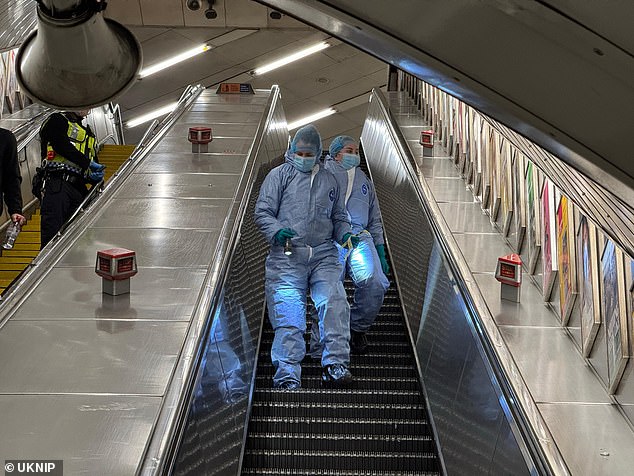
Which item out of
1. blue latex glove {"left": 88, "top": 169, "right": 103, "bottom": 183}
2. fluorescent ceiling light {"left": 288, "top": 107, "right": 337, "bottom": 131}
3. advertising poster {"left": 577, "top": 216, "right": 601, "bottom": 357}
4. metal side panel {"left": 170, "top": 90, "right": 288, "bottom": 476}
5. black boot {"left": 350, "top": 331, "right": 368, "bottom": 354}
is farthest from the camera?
fluorescent ceiling light {"left": 288, "top": 107, "right": 337, "bottom": 131}

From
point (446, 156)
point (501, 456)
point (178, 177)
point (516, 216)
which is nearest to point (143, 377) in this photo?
point (501, 456)

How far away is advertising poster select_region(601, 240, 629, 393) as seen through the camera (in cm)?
411

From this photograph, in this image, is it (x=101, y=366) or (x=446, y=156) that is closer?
(x=101, y=366)

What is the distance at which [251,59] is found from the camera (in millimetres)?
18594

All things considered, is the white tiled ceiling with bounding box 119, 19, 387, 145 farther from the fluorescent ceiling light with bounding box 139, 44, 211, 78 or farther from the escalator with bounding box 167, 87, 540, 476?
the escalator with bounding box 167, 87, 540, 476

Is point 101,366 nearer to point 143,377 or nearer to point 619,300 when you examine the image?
point 143,377

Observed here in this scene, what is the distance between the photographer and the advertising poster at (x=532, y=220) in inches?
235

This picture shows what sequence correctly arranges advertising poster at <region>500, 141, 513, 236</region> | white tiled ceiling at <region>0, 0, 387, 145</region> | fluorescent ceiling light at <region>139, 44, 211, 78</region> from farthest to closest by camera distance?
fluorescent ceiling light at <region>139, 44, 211, 78</region> → white tiled ceiling at <region>0, 0, 387, 145</region> → advertising poster at <region>500, 141, 513, 236</region>

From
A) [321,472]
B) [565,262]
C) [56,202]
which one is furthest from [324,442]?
[56,202]

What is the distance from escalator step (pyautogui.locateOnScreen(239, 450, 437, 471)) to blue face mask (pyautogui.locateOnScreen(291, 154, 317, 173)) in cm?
203

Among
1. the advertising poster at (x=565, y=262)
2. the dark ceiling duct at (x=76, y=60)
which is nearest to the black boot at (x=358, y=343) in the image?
the advertising poster at (x=565, y=262)

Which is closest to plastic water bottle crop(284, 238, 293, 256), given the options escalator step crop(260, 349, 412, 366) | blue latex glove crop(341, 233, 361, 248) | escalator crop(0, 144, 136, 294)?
blue latex glove crop(341, 233, 361, 248)

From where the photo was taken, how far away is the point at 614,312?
4270 mm

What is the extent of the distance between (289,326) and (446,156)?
3.71 meters
